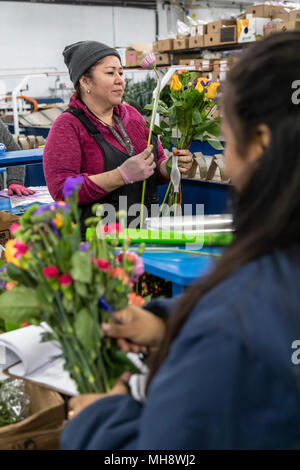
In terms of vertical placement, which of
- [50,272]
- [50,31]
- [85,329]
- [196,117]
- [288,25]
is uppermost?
[50,31]

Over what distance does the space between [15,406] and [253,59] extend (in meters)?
0.94

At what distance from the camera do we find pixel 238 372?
0.58 meters

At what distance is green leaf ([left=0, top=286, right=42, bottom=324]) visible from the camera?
33.7 inches

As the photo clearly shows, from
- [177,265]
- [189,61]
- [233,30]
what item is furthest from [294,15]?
[177,265]

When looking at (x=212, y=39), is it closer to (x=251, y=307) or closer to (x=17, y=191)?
(x=17, y=191)

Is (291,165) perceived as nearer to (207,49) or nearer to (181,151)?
(181,151)

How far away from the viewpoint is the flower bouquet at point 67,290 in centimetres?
83

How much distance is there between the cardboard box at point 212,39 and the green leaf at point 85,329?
623cm

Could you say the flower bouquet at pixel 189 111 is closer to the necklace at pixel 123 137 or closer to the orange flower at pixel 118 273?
the necklace at pixel 123 137

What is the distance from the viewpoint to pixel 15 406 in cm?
117

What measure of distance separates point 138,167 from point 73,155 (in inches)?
11.2

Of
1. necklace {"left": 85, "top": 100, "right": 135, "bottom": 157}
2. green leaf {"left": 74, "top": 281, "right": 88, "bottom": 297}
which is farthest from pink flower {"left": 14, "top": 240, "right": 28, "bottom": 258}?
necklace {"left": 85, "top": 100, "right": 135, "bottom": 157}

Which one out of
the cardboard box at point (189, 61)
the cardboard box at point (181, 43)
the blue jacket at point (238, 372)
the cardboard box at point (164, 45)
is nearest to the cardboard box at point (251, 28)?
the cardboard box at point (189, 61)

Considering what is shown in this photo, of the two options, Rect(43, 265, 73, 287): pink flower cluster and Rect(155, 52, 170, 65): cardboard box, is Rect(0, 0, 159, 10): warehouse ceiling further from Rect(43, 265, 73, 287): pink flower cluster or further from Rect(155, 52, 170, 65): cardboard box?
Rect(43, 265, 73, 287): pink flower cluster
